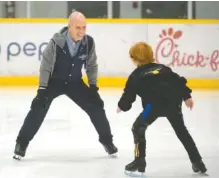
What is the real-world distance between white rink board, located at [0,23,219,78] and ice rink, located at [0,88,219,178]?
259 centimetres

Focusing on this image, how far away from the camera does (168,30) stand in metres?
10.4

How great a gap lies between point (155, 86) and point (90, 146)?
1.55m

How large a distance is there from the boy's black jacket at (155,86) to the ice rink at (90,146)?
1.78 feet

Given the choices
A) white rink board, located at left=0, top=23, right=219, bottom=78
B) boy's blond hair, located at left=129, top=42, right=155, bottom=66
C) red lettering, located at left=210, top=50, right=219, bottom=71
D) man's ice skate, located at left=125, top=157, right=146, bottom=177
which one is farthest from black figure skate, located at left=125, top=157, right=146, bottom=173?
red lettering, located at left=210, top=50, right=219, bottom=71

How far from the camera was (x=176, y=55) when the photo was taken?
1030 cm

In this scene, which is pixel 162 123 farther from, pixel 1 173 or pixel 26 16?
pixel 26 16

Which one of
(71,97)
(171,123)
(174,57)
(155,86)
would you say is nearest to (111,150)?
(71,97)

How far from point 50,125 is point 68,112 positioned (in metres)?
1.10

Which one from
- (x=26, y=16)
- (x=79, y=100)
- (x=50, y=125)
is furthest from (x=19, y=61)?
(x=79, y=100)

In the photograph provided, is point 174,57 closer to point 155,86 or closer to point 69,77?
point 69,77

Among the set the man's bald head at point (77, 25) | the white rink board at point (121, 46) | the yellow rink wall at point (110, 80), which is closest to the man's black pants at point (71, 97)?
the man's bald head at point (77, 25)

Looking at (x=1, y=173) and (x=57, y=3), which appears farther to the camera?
(x=57, y=3)

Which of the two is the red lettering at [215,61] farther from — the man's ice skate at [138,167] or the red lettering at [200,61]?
the man's ice skate at [138,167]

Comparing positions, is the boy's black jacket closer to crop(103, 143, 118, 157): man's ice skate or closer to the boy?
the boy
